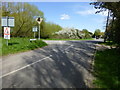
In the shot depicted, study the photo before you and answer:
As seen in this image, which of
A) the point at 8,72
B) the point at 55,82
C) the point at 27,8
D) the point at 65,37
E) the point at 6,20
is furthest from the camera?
the point at 65,37

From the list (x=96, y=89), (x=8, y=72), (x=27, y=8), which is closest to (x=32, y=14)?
(x=27, y=8)

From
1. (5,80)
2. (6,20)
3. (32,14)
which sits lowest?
(5,80)

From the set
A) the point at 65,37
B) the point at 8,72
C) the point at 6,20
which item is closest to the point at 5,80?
the point at 8,72

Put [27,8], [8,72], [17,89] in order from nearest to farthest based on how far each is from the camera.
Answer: [17,89]
[8,72]
[27,8]

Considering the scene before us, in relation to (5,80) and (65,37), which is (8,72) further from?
(65,37)

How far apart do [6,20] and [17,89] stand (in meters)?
11.2

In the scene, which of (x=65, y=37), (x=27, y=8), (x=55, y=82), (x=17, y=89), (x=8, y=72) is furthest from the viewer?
(x=65, y=37)

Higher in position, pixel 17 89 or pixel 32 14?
pixel 32 14

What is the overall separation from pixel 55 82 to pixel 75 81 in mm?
858

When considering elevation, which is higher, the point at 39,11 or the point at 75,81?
the point at 39,11

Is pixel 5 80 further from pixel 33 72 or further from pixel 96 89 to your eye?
pixel 96 89

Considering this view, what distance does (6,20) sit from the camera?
14.7 metres

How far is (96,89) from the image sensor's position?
5152 millimetres

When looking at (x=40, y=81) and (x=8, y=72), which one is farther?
(x=8, y=72)
